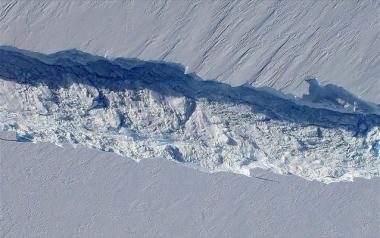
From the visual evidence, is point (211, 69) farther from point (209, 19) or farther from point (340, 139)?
point (340, 139)

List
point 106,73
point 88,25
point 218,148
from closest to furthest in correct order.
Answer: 1. point 88,25
2. point 106,73
3. point 218,148

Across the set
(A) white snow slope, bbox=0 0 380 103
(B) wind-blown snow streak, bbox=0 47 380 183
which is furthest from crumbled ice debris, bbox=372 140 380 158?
(A) white snow slope, bbox=0 0 380 103

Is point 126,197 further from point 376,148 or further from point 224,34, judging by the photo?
point 376,148

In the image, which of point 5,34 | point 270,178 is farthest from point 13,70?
point 270,178

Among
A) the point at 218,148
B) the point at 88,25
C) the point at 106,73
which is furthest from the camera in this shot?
the point at 218,148

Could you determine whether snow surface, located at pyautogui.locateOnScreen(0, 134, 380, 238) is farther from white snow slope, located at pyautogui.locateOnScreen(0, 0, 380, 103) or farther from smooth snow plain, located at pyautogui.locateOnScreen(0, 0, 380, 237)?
white snow slope, located at pyautogui.locateOnScreen(0, 0, 380, 103)

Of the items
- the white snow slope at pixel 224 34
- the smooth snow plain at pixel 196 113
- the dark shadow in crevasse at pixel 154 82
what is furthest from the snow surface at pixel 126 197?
the white snow slope at pixel 224 34

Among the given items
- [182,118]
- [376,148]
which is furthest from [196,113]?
[376,148]

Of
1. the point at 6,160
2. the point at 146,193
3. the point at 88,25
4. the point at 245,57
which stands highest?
the point at 245,57
